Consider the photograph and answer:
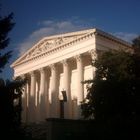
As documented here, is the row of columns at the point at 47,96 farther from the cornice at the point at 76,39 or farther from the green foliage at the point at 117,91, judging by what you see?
the green foliage at the point at 117,91

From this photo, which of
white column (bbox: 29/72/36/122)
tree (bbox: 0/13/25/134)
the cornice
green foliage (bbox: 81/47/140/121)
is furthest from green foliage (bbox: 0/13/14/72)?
white column (bbox: 29/72/36/122)

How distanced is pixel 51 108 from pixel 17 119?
23385 millimetres

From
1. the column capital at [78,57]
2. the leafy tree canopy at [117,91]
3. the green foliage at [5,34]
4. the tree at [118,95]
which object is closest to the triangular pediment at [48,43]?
the column capital at [78,57]

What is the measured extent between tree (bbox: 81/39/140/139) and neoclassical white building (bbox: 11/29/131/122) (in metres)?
10.0

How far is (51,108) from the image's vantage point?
144 ft

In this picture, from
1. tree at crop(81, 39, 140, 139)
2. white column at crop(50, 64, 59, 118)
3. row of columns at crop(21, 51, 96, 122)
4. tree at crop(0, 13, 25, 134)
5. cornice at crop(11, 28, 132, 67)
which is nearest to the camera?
tree at crop(0, 13, 25, 134)

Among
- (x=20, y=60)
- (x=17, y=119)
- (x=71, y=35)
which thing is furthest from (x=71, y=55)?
(x=17, y=119)

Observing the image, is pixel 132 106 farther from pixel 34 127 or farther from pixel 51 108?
pixel 51 108

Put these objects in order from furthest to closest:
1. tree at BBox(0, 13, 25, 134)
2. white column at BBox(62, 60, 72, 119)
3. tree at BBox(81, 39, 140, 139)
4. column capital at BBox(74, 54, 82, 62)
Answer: white column at BBox(62, 60, 72, 119) < column capital at BBox(74, 54, 82, 62) < tree at BBox(81, 39, 140, 139) < tree at BBox(0, 13, 25, 134)

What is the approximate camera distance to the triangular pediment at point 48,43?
4100 cm

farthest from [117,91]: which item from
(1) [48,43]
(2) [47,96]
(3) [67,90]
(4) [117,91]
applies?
(2) [47,96]

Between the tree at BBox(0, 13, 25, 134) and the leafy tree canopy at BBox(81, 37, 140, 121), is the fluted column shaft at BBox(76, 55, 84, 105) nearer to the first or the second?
the leafy tree canopy at BBox(81, 37, 140, 121)

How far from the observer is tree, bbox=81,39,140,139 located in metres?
24.7

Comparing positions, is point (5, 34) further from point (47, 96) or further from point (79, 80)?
point (47, 96)
